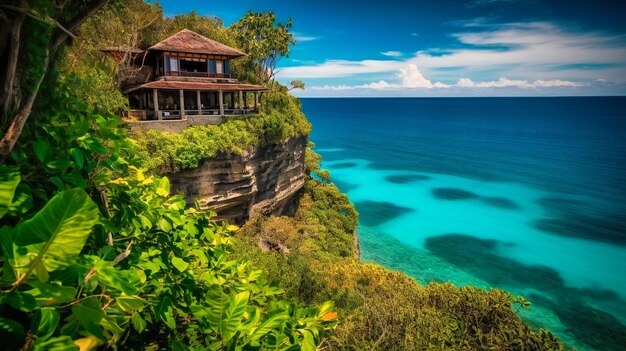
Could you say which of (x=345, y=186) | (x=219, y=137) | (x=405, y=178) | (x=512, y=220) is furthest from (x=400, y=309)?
(x=405, y=178)

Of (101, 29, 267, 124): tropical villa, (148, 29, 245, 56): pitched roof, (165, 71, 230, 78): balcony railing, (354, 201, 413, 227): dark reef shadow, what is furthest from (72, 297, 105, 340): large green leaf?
(354, 201, 413, 227): dark reef shadow

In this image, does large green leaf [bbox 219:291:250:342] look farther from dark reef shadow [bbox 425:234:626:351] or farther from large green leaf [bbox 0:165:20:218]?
dark reef shadow [bbox 425:234:626:351]

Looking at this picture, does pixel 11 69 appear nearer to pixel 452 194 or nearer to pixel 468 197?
pixel 468 197

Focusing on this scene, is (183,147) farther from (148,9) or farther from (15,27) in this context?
(15,27)

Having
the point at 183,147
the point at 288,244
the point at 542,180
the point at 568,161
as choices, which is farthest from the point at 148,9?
the point at 568,161

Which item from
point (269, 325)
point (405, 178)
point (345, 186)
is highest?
point (269, 325)

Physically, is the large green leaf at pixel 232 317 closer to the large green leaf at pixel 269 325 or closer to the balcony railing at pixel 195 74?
the large green leaf at pixel 269 325
